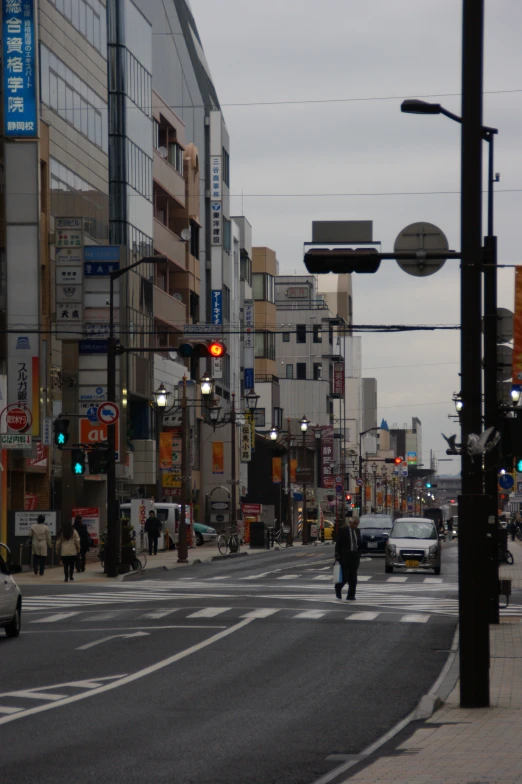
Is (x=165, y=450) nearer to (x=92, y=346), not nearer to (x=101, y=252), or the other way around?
(x=101, y=252)

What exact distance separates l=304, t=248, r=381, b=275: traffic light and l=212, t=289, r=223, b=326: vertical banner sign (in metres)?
84.9

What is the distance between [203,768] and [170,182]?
260 ft

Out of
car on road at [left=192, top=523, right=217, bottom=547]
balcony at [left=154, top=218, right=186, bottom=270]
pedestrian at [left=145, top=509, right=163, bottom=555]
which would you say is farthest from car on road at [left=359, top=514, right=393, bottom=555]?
balcony at [left=154, top=218, right=186, bottom=270]

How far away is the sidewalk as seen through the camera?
9.42 m

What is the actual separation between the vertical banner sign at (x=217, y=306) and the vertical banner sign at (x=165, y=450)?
34684 millimetres

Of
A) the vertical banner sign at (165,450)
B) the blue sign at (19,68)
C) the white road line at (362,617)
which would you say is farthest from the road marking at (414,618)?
the vertical banner sign at (165,450)

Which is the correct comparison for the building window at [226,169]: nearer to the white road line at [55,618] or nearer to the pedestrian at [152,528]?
the pedestrian at [152,528]

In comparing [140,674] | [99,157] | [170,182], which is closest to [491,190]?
[140,674]

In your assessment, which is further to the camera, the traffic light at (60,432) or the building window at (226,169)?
the building window at (226,169)

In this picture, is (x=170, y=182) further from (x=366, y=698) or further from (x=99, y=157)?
(x=366, y=698)

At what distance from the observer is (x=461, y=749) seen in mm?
10625

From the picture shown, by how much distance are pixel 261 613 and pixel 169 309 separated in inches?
2333

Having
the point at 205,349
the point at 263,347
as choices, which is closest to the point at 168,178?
the point at 263,347

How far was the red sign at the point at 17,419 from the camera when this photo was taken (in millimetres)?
42375
